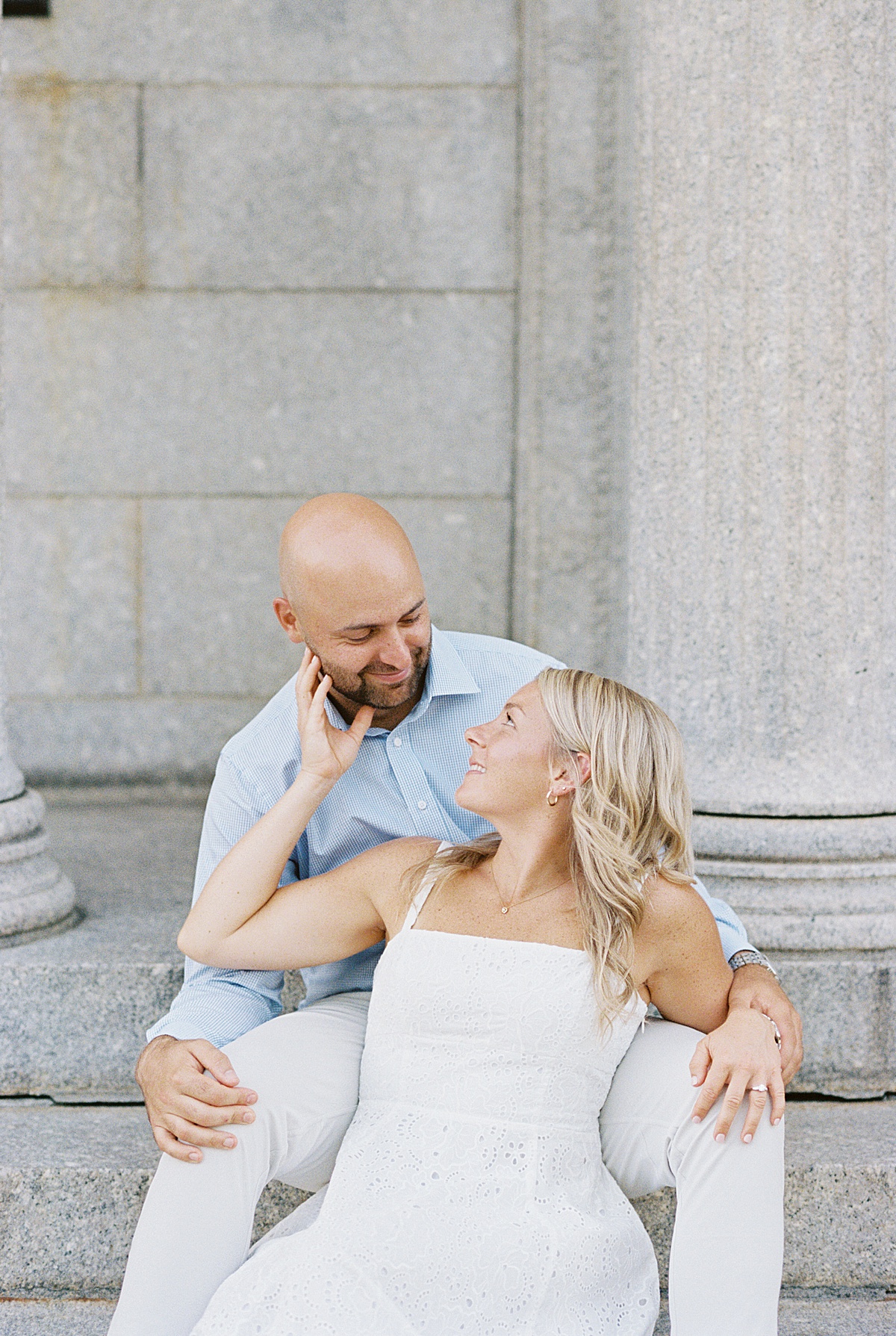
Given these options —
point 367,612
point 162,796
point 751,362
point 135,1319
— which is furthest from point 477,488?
point 135,1319

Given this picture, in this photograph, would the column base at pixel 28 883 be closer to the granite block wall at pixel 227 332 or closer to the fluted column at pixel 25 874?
the fluted column at pixel 25 874

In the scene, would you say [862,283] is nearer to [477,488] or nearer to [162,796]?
[477,488]

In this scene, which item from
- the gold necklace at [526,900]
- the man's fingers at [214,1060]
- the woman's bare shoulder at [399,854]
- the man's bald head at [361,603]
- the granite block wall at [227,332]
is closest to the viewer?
the man's fingers at [214,1060]

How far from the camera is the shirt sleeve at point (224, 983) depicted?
2.46 metres

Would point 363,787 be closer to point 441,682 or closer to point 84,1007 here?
point 441,682

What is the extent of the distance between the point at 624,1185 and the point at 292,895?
0.81 metres

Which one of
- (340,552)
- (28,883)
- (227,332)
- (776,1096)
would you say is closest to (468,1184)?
(776,1096)

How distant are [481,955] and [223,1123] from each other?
52 cm

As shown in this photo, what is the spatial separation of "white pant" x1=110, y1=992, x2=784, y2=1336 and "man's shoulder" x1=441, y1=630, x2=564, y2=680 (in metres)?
0.81

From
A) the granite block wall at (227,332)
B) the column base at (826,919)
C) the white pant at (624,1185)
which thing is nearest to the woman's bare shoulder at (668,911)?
the white pant at (624,1185)

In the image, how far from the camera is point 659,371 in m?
3.22

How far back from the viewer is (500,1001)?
7.36 ft

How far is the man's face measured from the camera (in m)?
2.57

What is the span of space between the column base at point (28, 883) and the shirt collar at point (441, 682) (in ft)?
3.80
